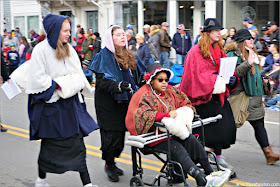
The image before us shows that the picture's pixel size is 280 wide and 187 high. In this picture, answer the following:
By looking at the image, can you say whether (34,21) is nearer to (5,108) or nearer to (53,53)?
(5,108)

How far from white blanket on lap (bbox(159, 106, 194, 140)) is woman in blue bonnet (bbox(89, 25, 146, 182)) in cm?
77

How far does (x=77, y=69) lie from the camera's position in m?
5.07

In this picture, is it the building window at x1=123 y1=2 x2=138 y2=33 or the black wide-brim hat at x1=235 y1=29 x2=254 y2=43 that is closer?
the black wide-brim hat at x1=235 y1=29 x2=254 y2=43

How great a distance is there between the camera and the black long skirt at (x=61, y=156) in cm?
492

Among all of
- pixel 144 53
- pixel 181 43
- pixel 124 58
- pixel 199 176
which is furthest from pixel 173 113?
pixel 181 43

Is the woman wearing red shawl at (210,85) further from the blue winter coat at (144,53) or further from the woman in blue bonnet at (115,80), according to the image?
the blue winter coat at (144,53)

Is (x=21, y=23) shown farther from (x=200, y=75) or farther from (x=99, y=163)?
(x=200, y=75)

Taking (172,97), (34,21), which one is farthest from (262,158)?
(34,21)

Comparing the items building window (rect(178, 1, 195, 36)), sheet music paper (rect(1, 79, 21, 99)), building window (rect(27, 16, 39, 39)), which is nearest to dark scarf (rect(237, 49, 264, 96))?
sheet music paper (rect(1, 79, 21, 99))

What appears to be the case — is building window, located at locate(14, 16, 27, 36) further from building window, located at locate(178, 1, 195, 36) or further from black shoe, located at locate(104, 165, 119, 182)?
black shoe, located at locate(104, 165, 119, 182)

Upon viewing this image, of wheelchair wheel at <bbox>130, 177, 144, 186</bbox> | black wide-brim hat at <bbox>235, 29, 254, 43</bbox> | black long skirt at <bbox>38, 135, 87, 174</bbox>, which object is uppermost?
black wide-brim hat at <bbox>235, 29, 254, 43</bbox>

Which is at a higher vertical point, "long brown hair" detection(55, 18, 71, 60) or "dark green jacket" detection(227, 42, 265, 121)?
"long brown hair" detection(55, 18, 71, 60)

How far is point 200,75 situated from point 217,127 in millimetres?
730

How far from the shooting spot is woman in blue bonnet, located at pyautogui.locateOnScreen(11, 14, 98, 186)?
485cm
